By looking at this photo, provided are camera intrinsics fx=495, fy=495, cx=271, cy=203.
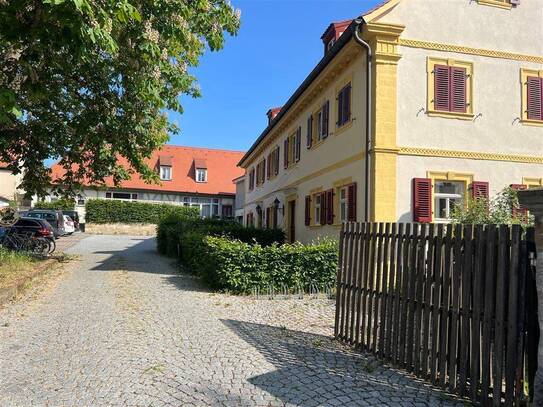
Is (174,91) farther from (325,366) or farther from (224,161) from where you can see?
(224,161)

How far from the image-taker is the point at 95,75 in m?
11.8

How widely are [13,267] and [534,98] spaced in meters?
14.8

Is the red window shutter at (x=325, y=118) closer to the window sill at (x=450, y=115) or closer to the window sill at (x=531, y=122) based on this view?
the window sill at (x=450, y=115)


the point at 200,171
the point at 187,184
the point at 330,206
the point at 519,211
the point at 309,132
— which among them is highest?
the point at 200,171

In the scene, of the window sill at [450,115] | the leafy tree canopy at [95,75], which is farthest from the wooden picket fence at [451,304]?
the window sill at [450,115]

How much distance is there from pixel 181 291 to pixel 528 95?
10.8 metres

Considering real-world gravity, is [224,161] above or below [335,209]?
above

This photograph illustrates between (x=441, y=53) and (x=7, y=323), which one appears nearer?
(x=7, y=323)

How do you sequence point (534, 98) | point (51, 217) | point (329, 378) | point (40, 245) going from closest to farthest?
1. point (329, 378)
2. point (534, 98)
3. point (40, 245)
4. point (51, 217)

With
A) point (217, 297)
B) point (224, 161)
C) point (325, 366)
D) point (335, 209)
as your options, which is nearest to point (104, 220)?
point (224, 161)

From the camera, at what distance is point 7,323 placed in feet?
24.8

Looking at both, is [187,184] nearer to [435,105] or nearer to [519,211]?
[435,105]

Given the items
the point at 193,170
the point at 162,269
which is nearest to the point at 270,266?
the point at 162,269

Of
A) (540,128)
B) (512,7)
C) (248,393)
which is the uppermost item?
(512,7)
